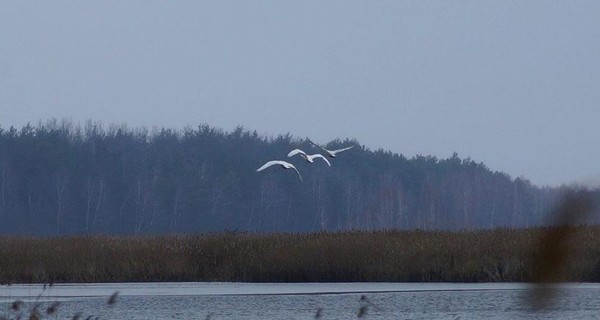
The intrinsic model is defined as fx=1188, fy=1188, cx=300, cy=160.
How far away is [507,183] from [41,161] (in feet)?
87.2

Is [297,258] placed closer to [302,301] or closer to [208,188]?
[302,301]

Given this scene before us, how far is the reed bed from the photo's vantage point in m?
16.8

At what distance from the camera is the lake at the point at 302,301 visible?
1045 centimetres

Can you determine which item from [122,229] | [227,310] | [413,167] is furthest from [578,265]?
[413,167]

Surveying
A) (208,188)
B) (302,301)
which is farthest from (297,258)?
(208,188)

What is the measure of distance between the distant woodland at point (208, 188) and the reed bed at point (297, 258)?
38.9m

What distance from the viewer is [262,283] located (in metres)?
17.5

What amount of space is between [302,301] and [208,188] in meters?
52.1

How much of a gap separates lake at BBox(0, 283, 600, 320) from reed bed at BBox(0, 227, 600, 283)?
2.55ft

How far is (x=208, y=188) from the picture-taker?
211 feet

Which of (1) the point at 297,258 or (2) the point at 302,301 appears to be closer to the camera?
(2) the point at 302,301

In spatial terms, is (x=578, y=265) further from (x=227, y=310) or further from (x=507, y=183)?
(x=507, y=183)

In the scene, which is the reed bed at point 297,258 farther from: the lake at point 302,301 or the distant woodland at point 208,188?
the distant woodland at point 208,188

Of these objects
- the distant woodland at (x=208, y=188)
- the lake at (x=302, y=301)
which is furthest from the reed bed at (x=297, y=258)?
the distant woodland at (x=208, y=188)
